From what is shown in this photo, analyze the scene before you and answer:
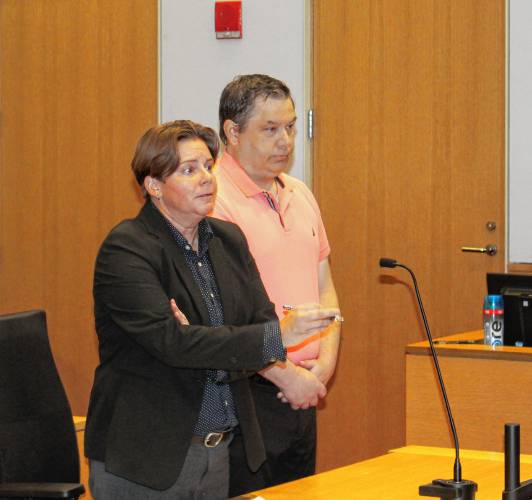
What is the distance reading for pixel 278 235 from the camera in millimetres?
3346

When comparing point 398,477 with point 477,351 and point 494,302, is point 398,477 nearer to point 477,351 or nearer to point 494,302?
point 477,351

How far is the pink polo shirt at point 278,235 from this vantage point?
3299 millimetres

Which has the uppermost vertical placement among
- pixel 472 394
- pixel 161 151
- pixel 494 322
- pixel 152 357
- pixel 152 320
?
pixel 161 151

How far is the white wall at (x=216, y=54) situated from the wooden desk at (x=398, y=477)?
277 centimetres

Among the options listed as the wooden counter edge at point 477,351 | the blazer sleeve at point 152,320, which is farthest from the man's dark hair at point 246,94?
the wooden counter edge at point 477,351

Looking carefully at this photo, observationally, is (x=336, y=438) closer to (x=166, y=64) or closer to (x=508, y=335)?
(x=508, y=335)

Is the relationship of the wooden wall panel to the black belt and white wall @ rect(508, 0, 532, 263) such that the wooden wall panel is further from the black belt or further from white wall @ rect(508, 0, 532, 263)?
the black belt

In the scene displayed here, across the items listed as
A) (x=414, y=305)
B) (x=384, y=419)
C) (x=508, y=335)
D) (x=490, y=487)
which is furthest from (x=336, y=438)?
(x=490, y=487)

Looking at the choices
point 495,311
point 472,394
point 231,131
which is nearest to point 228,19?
point 231,131

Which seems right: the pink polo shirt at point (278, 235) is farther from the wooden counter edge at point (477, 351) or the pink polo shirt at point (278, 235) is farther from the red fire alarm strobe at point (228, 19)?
the red fire alarm strobe at point (228, 19)

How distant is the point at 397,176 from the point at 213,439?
8.95ft

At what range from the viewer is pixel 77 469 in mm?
2893

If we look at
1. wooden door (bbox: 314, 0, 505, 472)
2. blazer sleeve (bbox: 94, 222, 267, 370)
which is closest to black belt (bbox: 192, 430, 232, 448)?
blazer sleeve (bbox: 94, 222, 267, 370)

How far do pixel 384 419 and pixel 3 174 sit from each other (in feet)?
8.46
